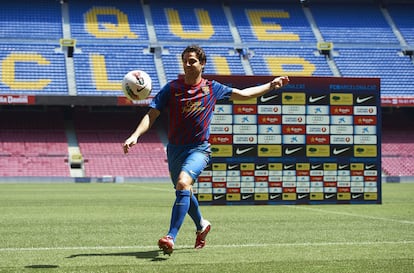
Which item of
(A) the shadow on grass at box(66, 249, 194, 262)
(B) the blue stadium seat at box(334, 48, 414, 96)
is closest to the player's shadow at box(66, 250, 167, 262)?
(A) the shadow on grass at box(66, 249, 194, 262)

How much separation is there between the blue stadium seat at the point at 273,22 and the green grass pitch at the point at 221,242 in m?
36.4

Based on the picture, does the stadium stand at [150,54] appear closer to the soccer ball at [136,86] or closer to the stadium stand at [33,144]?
the stadium stand at [33,144]

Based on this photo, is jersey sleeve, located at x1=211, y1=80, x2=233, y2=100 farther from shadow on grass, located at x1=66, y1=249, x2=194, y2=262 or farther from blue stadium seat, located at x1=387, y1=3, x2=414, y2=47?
blue stadium seat, located at x1=387, y1=3, x2=414, y2=47

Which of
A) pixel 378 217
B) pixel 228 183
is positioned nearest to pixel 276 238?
pixel 378 217

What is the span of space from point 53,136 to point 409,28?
2762 centimetres

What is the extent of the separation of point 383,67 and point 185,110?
43.4 meters

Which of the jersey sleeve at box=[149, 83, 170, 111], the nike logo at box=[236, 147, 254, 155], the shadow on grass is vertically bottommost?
the shadow on grass

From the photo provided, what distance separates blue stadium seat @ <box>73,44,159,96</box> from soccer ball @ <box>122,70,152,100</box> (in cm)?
3516

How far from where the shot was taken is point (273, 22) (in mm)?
51781

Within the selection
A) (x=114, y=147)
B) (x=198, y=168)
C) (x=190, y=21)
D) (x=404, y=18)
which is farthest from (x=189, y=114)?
(x=404, y=18)

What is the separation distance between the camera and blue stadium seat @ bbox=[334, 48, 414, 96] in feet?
156

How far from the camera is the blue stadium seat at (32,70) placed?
42.9m

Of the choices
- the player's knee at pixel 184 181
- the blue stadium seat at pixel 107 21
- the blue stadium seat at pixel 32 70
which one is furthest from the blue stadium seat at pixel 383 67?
the player's knee at pixel 184 181

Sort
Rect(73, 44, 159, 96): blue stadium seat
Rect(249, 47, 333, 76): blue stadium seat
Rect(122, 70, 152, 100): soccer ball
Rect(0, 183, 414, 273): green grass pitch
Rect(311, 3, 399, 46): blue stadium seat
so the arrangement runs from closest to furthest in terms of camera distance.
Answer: Rect(0, 183, 414, 273): green grass pitch < Rect(122, 70, 152, 100): soccer ball < Rect(73, 44, 159, 96): blue stadium seat < Rect(249, 47, 333, 76): blue stadium seat < Rect(311, 3, 399, 46): blue stadium seat
